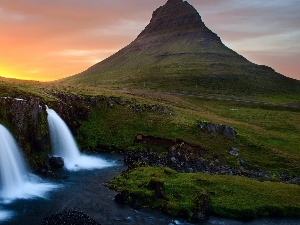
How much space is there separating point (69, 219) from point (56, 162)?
18522 mm

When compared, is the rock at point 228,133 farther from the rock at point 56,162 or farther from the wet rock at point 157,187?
the rock at point 56,162

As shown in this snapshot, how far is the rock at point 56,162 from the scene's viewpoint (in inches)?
1949

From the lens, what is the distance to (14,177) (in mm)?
41094

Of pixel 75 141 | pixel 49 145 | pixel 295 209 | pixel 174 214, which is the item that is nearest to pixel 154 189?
pixel 174 214

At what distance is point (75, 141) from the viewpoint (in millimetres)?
61156

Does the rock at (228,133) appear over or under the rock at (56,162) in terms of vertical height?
over

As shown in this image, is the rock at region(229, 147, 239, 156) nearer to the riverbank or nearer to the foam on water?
the riverbank

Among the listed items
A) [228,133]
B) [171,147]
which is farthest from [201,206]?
[228,133]

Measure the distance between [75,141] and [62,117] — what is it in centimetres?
487

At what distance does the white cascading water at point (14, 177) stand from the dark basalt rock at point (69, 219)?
7062 mm

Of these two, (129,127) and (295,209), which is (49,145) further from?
(295,209)

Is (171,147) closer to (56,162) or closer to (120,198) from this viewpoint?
(56,162)

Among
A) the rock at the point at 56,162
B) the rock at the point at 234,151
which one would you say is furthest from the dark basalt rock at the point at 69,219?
the rock at the point at 234,151

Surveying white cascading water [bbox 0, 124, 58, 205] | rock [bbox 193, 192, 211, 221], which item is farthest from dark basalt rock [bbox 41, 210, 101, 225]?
rock [bbox 193, 192, 211, 221]
